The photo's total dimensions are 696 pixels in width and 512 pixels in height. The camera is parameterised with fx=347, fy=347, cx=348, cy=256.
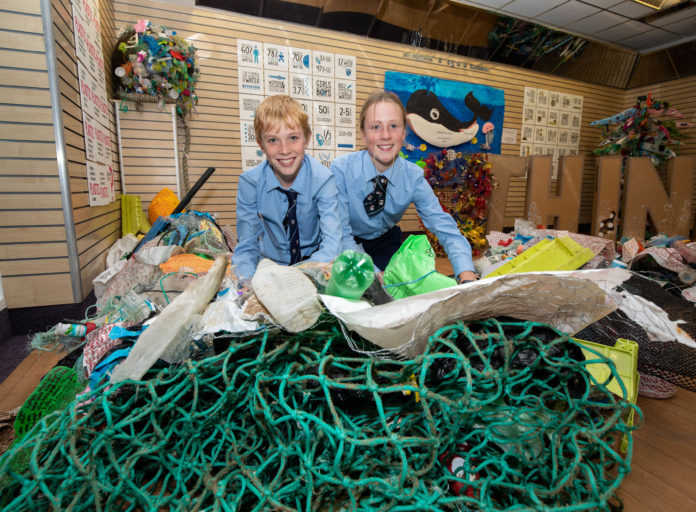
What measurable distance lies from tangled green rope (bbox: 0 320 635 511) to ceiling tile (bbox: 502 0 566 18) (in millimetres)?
6178

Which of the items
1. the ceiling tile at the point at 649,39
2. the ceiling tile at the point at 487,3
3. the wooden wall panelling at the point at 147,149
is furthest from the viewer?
the ceiling tile at the point at 649,39

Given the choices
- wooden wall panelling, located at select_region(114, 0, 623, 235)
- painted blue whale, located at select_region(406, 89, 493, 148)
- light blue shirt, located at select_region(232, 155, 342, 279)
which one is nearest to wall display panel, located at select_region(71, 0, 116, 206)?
wooden wall panelling, located at select_region(114, 0, 623, 235)

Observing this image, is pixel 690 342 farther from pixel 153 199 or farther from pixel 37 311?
pixel 153 199

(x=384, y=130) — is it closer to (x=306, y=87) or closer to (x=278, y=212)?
(x=278, y=212)

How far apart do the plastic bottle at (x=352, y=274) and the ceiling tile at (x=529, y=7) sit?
6153 millimetres

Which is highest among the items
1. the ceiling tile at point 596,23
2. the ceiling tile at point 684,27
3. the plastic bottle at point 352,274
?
the ceiling tile at point 684,27

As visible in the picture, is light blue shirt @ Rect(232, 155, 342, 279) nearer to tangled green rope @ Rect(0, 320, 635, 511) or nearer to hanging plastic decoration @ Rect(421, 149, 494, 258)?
tangled green rope @ Rect(0, 320, 635, 511)

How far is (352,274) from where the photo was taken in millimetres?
918

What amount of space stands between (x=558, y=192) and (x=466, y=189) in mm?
1657

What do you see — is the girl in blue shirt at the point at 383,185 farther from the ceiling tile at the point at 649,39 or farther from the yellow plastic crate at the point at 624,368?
the ceiling tile at the point at 649,39

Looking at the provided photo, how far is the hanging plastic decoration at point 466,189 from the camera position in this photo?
17.3ft

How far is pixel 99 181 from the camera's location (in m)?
2.90

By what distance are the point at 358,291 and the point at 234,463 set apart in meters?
0.52

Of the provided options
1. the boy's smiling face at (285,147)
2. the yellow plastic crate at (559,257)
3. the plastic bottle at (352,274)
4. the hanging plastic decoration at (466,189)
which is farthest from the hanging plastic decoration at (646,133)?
the plastic bottle at (352,274)
